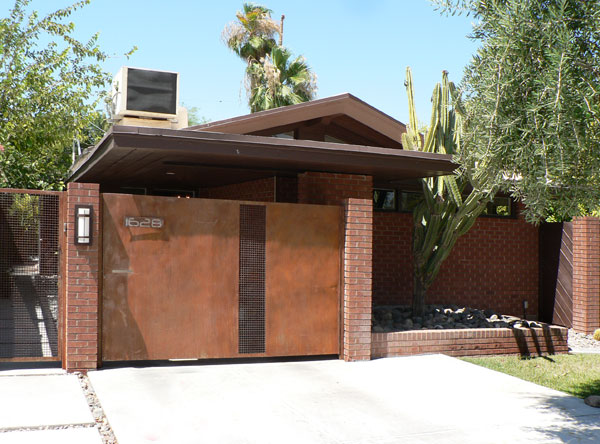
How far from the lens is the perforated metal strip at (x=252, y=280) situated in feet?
27.9

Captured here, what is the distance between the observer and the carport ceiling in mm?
7500

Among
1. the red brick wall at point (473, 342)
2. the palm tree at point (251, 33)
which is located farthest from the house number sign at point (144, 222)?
the palm tree at point (251, 33)

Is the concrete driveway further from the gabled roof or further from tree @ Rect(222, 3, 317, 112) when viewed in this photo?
tree @ Rect(222, 3, 317, 112)

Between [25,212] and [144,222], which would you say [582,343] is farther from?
[25,212]

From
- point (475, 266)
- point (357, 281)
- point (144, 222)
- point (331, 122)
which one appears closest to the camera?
point (144, 222)

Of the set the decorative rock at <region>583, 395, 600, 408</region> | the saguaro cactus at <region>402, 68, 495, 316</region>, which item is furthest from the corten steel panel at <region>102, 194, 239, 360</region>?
the decorative rock at <region>583, 395, 600, 408</region>

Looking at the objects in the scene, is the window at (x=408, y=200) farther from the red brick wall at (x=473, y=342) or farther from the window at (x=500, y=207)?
the red brick wall at (x=473, y=342)

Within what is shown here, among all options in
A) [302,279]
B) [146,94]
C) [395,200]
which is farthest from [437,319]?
[146,94]

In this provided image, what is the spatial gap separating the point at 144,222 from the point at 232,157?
54.3 inches

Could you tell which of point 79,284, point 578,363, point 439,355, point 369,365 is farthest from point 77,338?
point 578,363

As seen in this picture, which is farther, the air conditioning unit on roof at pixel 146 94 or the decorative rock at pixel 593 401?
the air conditioning unit on roof at pixel 146 94

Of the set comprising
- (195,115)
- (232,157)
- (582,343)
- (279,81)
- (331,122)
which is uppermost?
(195,115)

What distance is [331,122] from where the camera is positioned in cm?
1195

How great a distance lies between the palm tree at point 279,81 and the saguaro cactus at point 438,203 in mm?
13921
